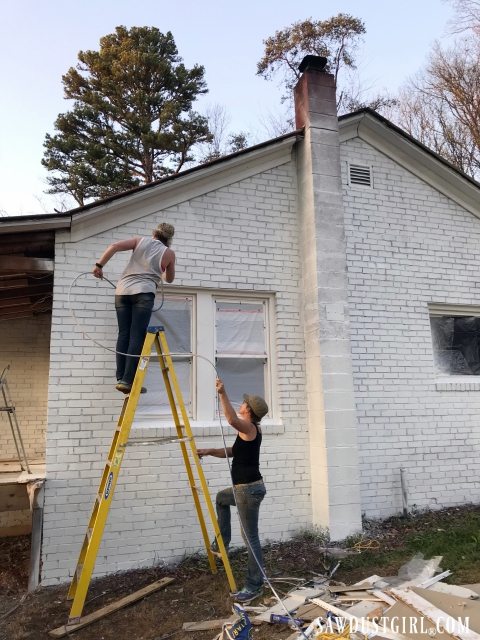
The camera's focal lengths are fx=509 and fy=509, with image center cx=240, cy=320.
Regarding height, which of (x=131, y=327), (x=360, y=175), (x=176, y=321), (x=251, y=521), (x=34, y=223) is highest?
(x=360, y=175)

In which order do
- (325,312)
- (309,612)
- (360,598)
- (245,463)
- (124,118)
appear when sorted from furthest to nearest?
(124,118), (325,312), (245,463), (360,598), (309,612)

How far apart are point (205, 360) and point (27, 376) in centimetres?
342

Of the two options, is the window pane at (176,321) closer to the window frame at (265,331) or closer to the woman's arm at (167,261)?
the window frame at (265,331)

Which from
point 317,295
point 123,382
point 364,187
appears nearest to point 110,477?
point 123,382

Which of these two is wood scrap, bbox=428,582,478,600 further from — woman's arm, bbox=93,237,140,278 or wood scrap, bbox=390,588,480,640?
woman's arm, bbox=93,237,140,278

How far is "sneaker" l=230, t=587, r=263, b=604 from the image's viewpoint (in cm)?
418

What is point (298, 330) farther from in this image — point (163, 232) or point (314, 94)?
point (314, 94)

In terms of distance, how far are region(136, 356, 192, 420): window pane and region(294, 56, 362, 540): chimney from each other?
4.80 feet

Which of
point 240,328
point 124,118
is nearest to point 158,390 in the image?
point 240,328

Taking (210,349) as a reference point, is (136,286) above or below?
above

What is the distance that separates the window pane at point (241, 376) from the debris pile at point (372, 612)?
86.3 inches

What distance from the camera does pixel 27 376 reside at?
7734mm

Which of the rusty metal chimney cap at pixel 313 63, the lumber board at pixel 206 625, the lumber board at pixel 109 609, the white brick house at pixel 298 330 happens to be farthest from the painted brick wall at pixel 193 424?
the rusty metal chimney cap at pixel 313 63

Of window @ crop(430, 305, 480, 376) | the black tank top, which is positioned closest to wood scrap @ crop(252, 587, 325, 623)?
the black tank top
